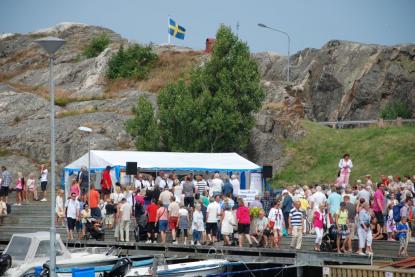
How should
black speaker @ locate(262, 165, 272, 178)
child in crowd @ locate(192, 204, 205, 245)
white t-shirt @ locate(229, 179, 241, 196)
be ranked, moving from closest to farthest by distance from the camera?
child in crowd @ locate(192, 204, 205, 245) < white t-shirt @ locate(229, 179, 241, 196) < black speaker @ locate(262, 165, 272, 178)

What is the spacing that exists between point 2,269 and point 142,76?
138 feet

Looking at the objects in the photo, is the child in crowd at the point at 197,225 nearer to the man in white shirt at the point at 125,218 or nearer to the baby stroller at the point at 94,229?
the man in white shirt at the point at 125,218

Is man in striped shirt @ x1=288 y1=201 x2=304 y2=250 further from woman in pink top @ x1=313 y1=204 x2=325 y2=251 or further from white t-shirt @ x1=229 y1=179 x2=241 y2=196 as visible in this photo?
white t-shirt @ x1=229 y1=179 x2=241 y2=196

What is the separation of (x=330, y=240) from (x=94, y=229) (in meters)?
9.61

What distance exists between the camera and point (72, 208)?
3456cm

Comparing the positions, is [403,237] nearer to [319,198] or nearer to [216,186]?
[319,198]

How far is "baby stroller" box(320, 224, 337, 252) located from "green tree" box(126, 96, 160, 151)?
23.6 m

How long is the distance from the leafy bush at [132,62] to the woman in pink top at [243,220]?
38003 millimetres

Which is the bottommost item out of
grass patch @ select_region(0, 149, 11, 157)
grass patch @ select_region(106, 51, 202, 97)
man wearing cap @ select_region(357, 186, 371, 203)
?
man wearing cap @ select_region(357, 186, 371, 203)

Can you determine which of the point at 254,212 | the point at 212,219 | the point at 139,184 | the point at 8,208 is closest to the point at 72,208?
the point at 139,184

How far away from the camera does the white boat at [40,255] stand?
29.0 metres

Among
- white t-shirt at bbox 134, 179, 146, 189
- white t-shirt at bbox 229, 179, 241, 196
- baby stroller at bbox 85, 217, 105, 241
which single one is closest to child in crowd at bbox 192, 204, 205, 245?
baby stroller at bbox 85, 217, 105, 241

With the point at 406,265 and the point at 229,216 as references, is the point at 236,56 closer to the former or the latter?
the point at 229,216

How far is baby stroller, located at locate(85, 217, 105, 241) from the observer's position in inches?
1378
